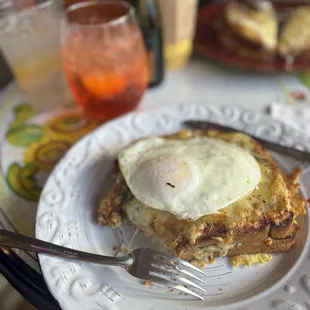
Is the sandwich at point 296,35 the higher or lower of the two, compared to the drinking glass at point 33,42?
lower

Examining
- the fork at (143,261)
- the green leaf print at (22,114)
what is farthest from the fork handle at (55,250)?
the green leaf print at (22,114)

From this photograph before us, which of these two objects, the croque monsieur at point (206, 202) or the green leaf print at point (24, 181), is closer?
the croque monsieur at point (206, 202)

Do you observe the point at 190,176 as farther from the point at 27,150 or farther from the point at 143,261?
the point at 27,150

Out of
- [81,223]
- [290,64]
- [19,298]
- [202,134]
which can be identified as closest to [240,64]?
[290,64]

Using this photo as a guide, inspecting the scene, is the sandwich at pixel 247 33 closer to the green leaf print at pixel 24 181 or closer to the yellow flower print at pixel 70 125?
the yellow flower print at pixel 70 125

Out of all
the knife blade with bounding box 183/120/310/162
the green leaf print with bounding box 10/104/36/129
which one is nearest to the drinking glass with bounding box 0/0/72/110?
the green leaf print with bounding box 10/104/36/129

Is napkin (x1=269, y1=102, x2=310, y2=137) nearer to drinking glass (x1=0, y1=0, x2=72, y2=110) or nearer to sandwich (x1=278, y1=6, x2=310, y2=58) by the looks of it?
sandwich (x1=278, y1=6, x2=310, y2=58)
